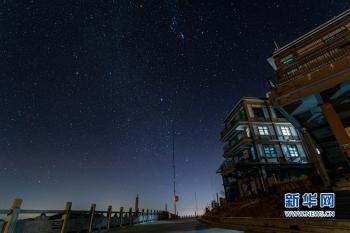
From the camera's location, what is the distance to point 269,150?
1090 inches

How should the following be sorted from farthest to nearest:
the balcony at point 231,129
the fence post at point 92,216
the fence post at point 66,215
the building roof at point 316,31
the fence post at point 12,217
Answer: the balcony at point 231,129 → the building roof at point 316,31 → the fence post at point 92,216 → the fence post at point 66,215 → the fence post at point 12,217

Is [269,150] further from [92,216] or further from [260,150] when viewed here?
[92,216]

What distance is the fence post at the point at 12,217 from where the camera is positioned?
206 inches

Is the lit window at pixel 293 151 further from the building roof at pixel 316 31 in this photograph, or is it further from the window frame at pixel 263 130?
the building roof at pixel 316 31

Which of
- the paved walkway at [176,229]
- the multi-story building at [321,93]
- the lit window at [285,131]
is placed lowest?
the paved walkway at [176,229]

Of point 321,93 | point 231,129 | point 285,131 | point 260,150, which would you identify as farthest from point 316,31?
point 231,129

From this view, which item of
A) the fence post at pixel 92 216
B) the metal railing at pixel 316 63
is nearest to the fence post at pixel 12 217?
the fence post at pixel 92 216

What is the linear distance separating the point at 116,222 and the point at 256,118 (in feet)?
80.0

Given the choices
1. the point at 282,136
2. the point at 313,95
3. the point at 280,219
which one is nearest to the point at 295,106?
the point at 313,95

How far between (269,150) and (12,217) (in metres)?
28.7

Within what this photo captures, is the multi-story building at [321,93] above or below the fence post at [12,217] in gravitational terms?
above

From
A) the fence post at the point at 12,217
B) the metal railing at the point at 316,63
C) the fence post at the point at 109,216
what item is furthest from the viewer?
the fence post at the point at 109,216

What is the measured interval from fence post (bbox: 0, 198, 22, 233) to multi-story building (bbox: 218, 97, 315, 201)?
23.8 meters

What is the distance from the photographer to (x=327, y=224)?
5.09 m
